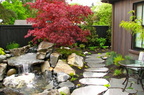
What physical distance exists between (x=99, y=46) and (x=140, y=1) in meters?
5.56

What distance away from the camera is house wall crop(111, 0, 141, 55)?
6116 millimetres

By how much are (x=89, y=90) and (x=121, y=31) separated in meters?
3.29

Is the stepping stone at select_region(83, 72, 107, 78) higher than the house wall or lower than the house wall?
lower

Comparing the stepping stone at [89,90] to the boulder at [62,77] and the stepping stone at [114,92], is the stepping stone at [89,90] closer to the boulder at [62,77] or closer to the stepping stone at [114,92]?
the stepping stone at [114,92]

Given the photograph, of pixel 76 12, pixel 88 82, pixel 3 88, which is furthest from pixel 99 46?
pixel 3 88

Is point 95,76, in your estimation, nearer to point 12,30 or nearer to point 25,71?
point 25,71

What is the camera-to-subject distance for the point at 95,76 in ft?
17.8

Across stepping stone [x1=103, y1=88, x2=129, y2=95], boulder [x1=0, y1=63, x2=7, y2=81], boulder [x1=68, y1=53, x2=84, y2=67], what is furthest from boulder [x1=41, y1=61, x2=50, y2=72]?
stepping stone [x1=103, y1=88, x2=129, y2=95]

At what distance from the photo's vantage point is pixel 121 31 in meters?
6.79

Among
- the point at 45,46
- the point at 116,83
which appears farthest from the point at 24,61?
the point at 116,83

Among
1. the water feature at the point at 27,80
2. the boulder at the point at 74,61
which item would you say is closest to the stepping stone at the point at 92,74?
the boulder at the point at 74,61

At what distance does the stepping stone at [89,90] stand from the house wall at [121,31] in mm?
2151

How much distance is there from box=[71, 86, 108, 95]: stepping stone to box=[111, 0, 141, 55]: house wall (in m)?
2.15

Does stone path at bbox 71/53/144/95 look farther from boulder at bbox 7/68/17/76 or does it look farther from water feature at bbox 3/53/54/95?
boulder at bbox 7/68/17/76
